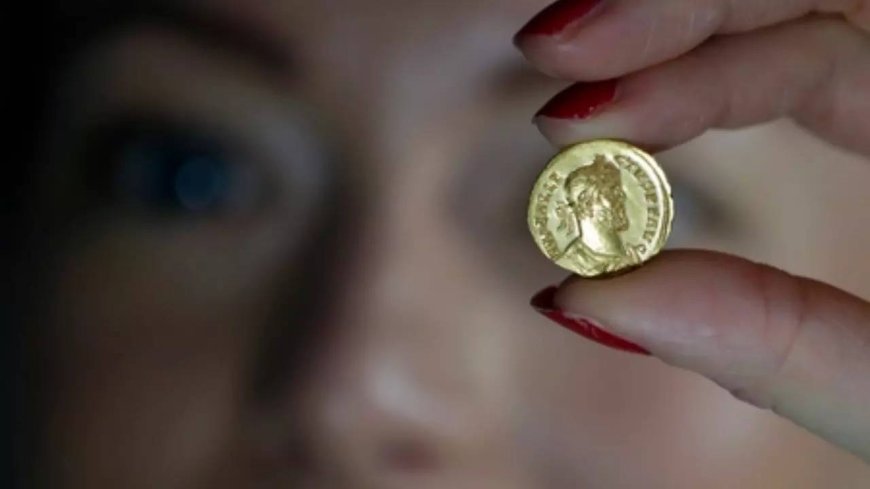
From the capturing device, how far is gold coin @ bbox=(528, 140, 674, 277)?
28.5 inches

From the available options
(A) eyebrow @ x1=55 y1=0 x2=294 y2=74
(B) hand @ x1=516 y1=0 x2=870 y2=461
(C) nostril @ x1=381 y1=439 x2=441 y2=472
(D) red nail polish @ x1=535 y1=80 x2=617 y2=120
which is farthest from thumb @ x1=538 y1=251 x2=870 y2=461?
(A) eyebrow @ x1=55 y1=0 x2=294 y2=74

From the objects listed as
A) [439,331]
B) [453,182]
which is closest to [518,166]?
[453,182]

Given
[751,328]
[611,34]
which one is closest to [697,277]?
[751,328]

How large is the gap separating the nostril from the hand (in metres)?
0.28

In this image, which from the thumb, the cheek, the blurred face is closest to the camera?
the thumb

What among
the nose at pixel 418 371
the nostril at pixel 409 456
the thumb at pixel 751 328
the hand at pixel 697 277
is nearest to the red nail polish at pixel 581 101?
the hand at pixel 697 277

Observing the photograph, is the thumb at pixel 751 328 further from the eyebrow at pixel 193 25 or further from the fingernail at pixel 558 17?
the eyebrow at pixel 193 25

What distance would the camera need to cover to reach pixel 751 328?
720 mm

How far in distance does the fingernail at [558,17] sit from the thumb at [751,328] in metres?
0.17

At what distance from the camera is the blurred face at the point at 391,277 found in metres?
0.91

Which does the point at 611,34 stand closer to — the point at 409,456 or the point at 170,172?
the point at 409,456

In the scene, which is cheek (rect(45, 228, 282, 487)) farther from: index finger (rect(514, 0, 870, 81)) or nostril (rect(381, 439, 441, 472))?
index finger (rect(514, 0, 870, 81))

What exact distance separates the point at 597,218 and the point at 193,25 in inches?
17.3

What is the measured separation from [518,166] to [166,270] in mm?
371
